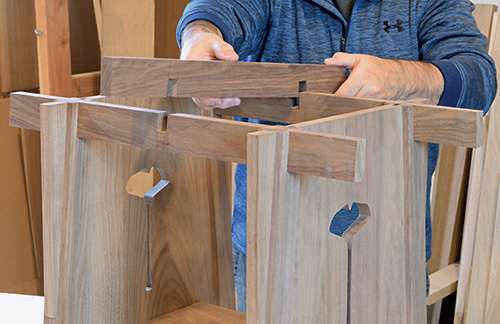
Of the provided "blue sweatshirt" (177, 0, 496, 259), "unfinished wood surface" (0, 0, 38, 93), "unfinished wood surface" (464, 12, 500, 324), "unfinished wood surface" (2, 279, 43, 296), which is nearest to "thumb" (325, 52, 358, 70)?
"blue sweatshirt" (177, 0, 496, 259)

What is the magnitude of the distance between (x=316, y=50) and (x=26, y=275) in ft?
4.09

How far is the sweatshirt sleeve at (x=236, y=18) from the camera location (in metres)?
1.14

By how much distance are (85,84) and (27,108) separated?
97 cm

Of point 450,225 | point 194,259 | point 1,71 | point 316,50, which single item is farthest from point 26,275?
point 450,225

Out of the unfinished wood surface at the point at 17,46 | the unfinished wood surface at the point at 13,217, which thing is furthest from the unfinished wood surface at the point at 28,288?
the unfinished wood surface at the point at 17,46

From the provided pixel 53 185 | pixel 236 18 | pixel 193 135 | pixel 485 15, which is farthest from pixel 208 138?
pixel 485 15

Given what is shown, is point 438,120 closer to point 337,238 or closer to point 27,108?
point 337,238

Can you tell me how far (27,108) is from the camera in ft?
2.87

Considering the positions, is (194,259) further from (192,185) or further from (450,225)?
(450,225)

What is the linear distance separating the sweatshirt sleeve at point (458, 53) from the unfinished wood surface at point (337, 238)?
254 millimetres

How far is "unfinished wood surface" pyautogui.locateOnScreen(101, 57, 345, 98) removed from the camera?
74 centimetres

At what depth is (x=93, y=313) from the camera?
0.90m

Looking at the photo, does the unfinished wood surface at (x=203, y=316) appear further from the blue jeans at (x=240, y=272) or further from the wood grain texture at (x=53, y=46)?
the wood grain texture at (x=53, y=46)

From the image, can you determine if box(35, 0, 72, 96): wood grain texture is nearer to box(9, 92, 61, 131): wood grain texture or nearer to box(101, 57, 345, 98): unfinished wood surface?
box(9, 92, 61, 131): wood grain texture
